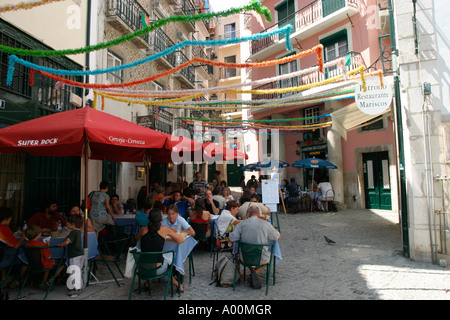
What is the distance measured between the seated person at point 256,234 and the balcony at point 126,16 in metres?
9.21

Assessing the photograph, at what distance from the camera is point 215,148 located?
30.4ft

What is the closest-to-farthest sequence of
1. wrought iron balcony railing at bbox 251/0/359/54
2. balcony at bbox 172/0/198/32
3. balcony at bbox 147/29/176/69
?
balcony at bbox 147/29/176/69, wrought iron balcony railing at bbox 251/0/359/54, balcony at bbox 172/0/198/32

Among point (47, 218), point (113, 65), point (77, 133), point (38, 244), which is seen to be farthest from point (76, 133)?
point (113, 65)

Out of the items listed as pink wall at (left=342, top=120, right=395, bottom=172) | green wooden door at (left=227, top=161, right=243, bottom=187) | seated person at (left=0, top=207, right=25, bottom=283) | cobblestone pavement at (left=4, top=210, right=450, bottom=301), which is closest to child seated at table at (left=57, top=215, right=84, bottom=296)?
cobblestone pavement at (left=4, top=210, right=450, bottom=301)

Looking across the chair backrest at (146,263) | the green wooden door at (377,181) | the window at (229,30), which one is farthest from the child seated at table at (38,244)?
the window at (229,30)

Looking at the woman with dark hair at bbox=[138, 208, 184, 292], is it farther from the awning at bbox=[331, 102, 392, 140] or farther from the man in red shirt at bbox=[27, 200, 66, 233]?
the awning at bbox=[331, 102, 392, 140]

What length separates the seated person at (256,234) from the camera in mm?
4434

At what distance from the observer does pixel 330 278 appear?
4945mm

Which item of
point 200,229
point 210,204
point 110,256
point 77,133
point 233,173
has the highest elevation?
point 77,133

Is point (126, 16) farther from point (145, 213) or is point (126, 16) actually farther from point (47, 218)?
point (145, 213)

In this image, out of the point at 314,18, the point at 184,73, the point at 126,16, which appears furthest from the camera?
the point at 184,73

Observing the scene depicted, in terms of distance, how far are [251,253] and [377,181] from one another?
38.0 feet

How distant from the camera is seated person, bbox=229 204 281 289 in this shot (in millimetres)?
4434

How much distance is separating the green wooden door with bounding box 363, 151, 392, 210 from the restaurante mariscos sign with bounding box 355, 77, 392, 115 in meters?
8.60
